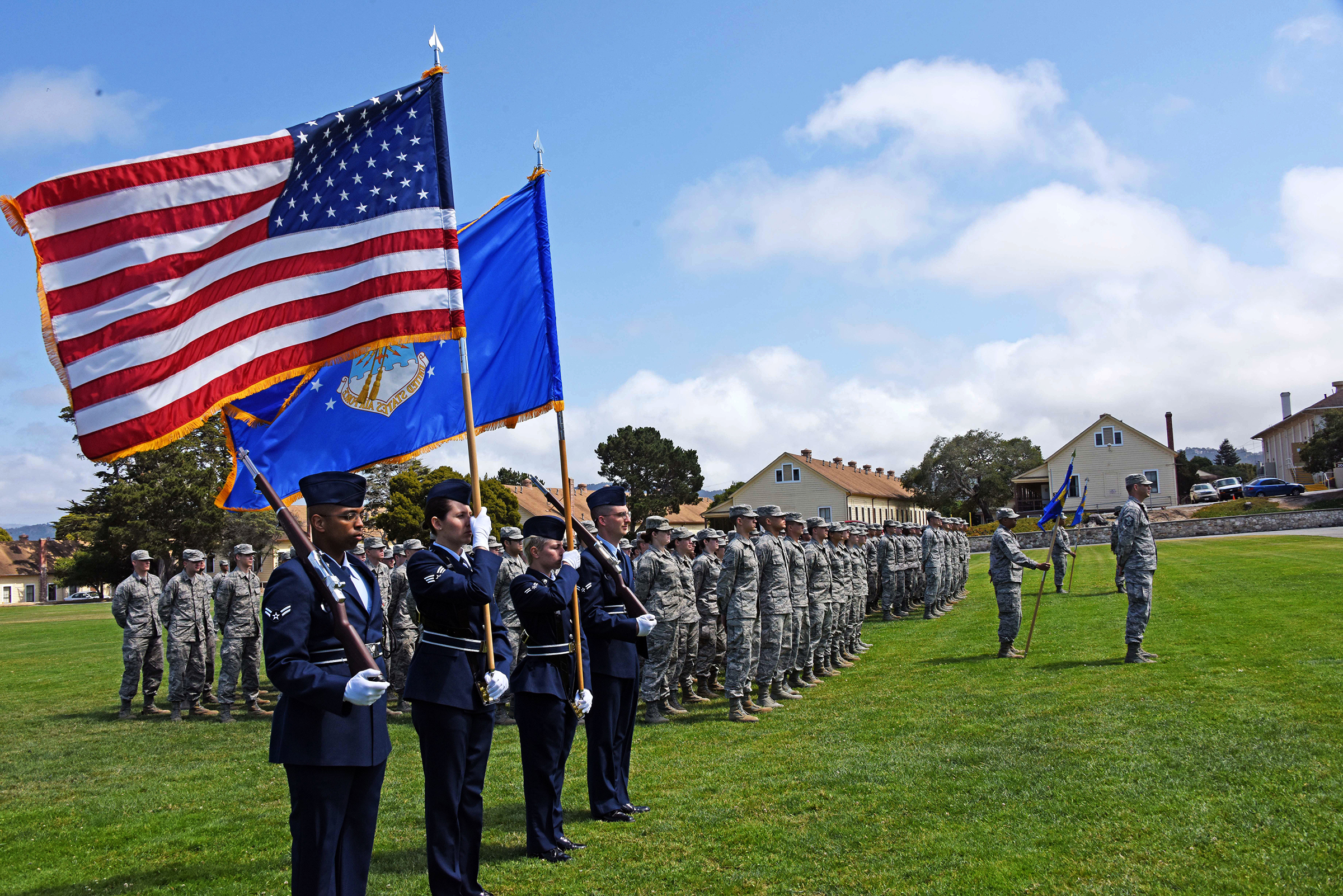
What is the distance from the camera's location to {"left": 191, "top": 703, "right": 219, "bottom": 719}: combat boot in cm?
1269

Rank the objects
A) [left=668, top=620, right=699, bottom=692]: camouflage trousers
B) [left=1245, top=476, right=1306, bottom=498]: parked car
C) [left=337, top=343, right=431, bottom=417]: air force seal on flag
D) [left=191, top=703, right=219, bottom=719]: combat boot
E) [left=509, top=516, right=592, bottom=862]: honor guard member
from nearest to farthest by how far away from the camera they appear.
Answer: [left=509, top=516, right=592, bottom=862]: honor guard member → [left=337, top=343, right=431, bottom=417]: air force seal on flag → [left=668, top=620, right=699, bottom=692]: camouflage trousers → [left=191, top=703, right=219, bottom=719]: combat boot → [left=1245, top=476, right=1306, bottom=498]: parked car

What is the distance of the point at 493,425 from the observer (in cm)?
671

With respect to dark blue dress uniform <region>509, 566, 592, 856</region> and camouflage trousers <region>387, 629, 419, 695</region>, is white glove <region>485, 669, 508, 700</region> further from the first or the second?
camouflage trousers <region>387, 629, 419, 695</region>

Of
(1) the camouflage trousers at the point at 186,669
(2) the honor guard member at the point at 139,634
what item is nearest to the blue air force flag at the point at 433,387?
(1) the camouflage trousers at the point at 186,669

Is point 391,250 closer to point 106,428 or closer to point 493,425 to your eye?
point 493,425

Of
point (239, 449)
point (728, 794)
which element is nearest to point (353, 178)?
point (239, 449)

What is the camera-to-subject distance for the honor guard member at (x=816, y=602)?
1270 cm

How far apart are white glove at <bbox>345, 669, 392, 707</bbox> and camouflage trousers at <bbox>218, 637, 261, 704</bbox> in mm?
9771

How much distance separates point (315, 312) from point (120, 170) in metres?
1.23

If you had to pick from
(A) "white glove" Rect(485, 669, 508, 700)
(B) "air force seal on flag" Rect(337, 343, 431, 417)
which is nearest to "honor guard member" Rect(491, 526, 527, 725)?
(B) "air force seal on flag" Rect(337, 343, 431, 417)

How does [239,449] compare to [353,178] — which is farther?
[353,178]

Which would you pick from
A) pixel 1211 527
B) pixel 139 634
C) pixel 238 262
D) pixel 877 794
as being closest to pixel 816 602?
pixel 877 794

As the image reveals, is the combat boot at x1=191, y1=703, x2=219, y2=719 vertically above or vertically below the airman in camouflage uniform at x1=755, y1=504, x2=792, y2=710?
below

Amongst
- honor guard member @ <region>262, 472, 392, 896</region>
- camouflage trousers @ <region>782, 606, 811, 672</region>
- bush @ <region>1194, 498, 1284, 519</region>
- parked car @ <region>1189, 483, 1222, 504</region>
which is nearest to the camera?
honor guard member @ <region>262, 472, 392, 896</region>
